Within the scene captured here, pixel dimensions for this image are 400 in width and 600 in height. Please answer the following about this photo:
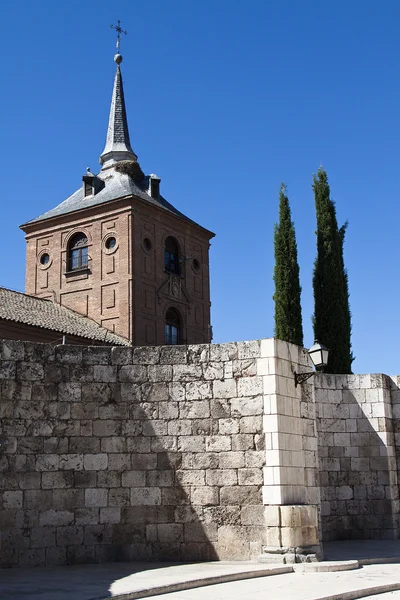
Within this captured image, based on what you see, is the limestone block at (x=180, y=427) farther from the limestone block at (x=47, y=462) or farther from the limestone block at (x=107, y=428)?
the limestone block at (x=47, y=462)

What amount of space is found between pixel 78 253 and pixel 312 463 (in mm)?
28978

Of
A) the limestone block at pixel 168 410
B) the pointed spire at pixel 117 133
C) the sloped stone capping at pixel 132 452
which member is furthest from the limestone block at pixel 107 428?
the pointed spire at pixel 117 133

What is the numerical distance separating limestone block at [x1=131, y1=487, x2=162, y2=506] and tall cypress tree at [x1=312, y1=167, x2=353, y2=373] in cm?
1374

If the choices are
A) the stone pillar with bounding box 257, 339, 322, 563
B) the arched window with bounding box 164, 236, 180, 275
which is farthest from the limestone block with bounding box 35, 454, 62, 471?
the arched window with bounding box 164, 236, 180, 275

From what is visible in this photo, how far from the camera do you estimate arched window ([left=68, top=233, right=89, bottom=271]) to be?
3818cm

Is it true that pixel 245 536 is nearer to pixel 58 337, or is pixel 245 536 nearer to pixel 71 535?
pixel 71 535

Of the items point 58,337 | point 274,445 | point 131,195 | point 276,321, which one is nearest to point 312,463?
point 274,445

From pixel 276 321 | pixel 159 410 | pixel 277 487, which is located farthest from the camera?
pixel 276 321

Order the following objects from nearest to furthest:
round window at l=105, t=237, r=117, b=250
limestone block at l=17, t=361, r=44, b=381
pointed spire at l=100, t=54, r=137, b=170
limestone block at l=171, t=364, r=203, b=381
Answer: limestone block at l=17, t=361, r=44, b=381
limestone block at l=171, t=364, r=203, b=381
round window at l=105, t=237, r=117, b=250
pointed spire at l=100, t=54, r=137, b=170

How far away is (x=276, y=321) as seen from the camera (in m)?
25.4

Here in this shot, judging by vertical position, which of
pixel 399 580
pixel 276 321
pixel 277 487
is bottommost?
pixel 399 580

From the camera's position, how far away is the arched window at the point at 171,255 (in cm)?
3934

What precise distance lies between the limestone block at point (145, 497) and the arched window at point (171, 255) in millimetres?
28662

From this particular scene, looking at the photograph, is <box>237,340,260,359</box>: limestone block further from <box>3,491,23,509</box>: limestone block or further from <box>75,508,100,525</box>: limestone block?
<box>3,491,23,509</box>: limestone block
